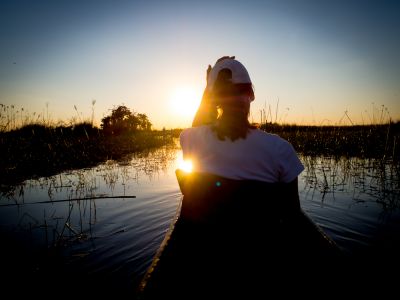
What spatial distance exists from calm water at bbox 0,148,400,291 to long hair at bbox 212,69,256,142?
211 cm

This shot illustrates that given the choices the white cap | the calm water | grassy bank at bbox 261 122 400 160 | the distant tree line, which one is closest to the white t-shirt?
the white cap

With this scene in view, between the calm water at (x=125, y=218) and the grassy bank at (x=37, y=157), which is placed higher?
the grassy bank at (x=37, y=157)

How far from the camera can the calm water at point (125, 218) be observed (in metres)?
3.49

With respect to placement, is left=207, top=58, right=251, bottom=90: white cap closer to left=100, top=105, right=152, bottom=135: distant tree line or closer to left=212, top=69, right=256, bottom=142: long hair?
left=212, top=69, right=256, bottom=142: long hair

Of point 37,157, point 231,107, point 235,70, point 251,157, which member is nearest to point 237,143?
point 251,157

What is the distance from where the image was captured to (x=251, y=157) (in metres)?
1.86

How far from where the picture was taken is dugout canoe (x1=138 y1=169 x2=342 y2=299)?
1.91 metres

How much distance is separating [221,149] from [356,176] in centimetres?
724

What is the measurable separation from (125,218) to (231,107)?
383cm

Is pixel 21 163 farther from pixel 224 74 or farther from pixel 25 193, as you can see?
pixel 224 74

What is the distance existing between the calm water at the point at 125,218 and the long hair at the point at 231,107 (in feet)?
6.93

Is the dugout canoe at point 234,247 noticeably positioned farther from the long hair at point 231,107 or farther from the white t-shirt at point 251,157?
the long hair at point 231,107

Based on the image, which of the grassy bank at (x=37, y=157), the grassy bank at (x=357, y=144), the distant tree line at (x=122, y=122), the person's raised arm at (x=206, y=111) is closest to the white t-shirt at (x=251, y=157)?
the person's raised arm at (x=206, y=111)

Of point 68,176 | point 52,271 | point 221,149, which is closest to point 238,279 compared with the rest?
point 221,149
